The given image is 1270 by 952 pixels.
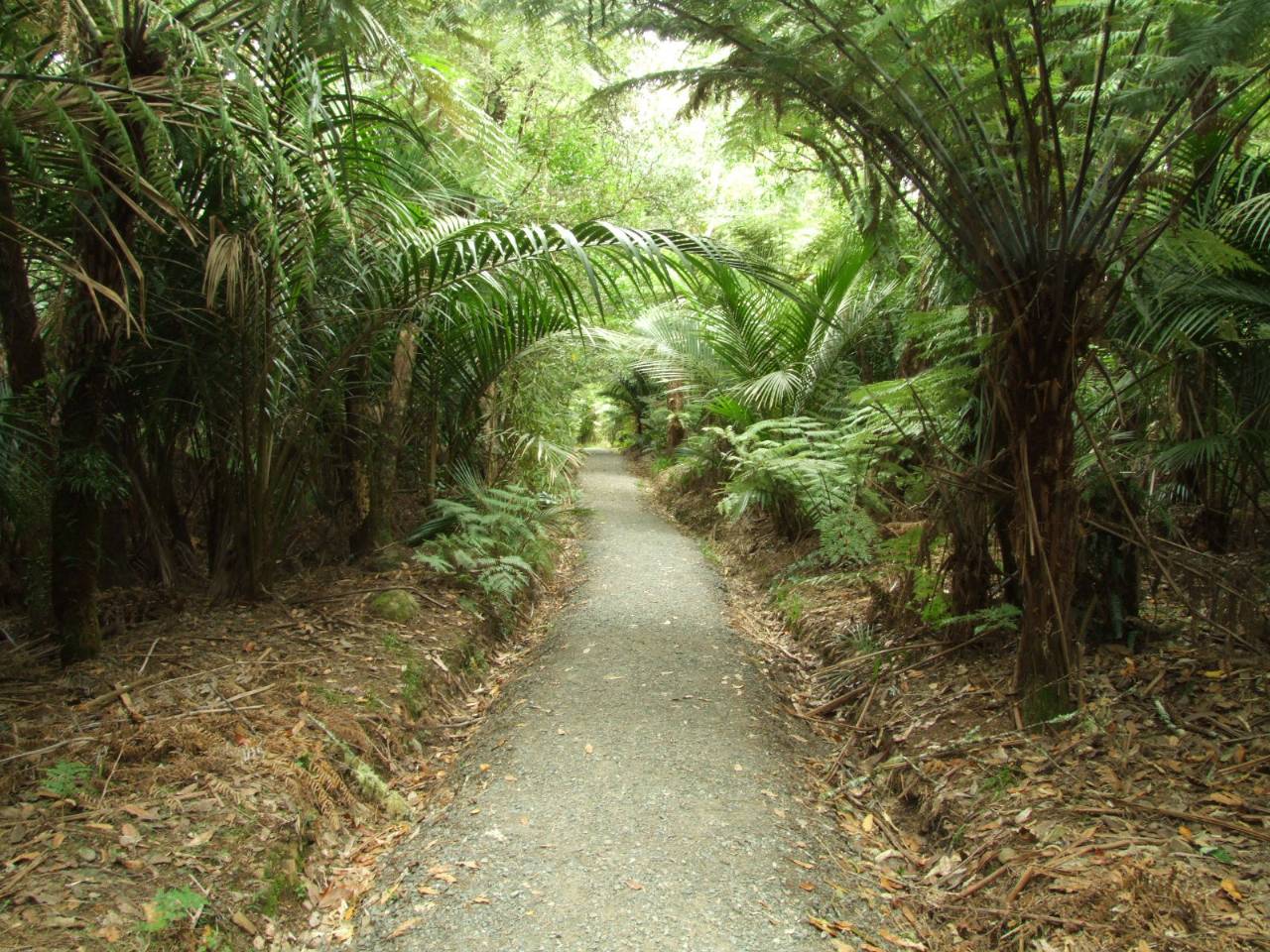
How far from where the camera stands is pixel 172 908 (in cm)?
192

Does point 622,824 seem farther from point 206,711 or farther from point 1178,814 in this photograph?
point 1178,814

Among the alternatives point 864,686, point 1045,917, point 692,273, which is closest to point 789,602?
point 864,686

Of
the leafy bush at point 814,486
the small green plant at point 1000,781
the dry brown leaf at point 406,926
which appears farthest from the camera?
the leafy bush at point 814,486

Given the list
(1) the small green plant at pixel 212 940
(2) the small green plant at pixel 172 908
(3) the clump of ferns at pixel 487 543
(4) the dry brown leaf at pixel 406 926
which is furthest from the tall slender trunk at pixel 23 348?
(4) the dry brown leaf at pixel 406 926

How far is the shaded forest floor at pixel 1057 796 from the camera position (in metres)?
1.95

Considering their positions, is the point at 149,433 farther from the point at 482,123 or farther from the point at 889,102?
the point at 889,102

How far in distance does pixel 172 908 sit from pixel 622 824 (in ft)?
4.41

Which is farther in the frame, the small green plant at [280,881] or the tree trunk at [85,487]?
the tree trunk at [85,487]

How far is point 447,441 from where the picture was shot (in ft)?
19.8

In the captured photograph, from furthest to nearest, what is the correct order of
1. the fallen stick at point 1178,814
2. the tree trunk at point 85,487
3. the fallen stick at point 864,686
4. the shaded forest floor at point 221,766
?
the fallen stick at point 864,686, the tree trunk at point 85,487, the fallen stick at point 1178,814, the shaded forest floor at point 221,766

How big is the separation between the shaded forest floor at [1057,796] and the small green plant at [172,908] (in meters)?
1.69

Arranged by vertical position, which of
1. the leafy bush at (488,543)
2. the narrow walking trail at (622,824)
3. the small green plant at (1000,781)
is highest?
the leafy bush at (488,543)

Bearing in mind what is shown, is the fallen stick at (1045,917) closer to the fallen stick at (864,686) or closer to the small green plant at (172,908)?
the fallen stick at (864,686)

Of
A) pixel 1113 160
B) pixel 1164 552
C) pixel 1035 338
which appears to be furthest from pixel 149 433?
pixel 1164 552
